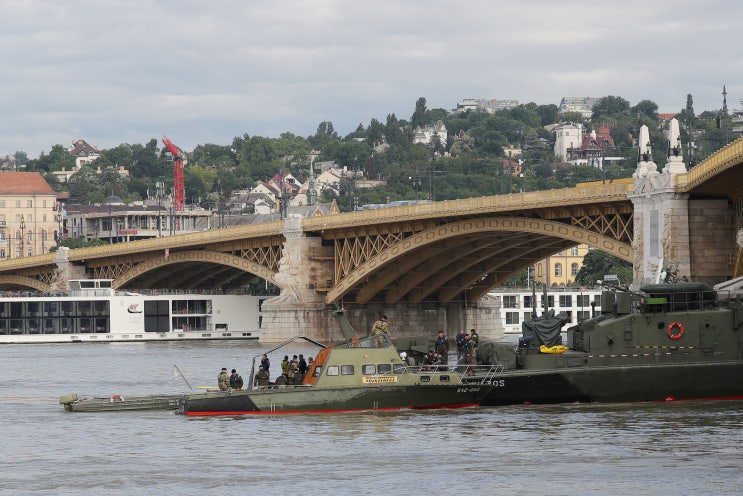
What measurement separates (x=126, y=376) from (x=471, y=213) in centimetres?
2494

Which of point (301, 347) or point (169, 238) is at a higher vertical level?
point (169, 238)

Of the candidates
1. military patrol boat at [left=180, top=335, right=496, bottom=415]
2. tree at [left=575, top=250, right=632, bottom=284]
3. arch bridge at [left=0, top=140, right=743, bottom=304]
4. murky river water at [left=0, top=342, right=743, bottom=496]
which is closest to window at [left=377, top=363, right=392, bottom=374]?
military patrol boat at [left=180, top=335, right=496, bottom=415]

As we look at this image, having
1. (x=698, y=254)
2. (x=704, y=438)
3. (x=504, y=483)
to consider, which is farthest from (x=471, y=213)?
(x=504, y=483)

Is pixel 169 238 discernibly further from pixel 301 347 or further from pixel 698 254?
pixel 698 254

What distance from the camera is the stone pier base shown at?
371ft

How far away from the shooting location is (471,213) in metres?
92.9

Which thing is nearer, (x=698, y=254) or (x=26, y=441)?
(x=26, y=441)

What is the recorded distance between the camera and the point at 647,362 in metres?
52.0

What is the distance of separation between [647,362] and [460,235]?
44820 mm

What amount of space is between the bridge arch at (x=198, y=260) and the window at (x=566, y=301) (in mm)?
33428

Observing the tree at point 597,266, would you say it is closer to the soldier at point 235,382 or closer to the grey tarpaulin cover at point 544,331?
the grey tarpaulin cover at point 544,331

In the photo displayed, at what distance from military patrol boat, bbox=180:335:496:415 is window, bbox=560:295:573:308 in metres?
90.7

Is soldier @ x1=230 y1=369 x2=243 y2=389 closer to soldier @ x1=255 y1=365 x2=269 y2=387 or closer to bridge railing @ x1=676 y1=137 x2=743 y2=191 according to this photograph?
soldier @ x1=255 y1=365 x2=269 y2=387

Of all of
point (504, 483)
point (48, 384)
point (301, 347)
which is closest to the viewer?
point (504, 483)
